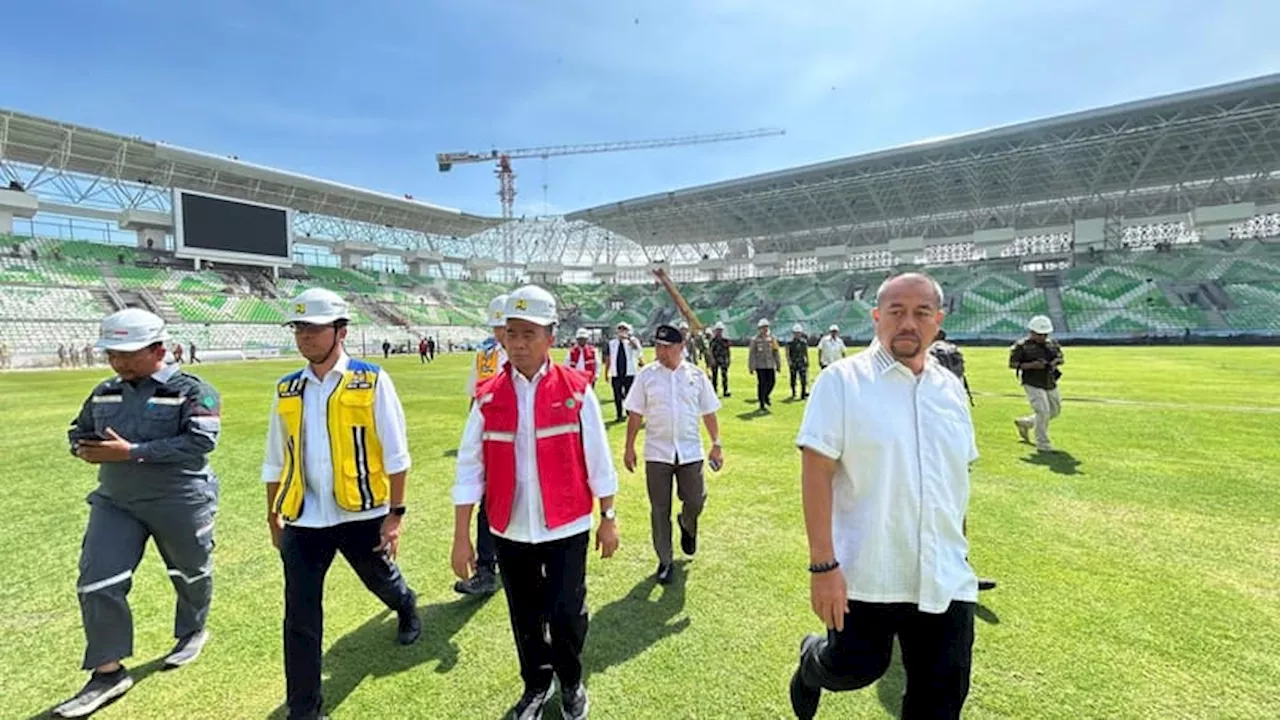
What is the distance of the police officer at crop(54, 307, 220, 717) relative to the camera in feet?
9.48

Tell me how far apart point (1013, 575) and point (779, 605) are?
1740 mm

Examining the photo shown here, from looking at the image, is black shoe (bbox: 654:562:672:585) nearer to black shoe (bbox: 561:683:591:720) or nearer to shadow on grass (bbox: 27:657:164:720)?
black shoe (bbox: 561:683:591:720)

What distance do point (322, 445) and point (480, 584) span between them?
1834 mm

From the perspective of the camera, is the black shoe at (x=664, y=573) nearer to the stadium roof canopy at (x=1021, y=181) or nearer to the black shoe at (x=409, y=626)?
the black shoe at (x=409, y=626)

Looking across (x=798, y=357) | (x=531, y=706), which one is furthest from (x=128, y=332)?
(x=798, y=357)

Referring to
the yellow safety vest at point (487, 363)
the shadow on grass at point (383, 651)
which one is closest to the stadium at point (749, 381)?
the shadow on grass at point (383, 651)

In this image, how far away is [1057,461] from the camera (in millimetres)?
7191

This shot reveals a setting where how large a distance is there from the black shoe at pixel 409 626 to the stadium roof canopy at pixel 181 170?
50601 millimetres

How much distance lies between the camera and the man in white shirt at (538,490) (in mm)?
2537

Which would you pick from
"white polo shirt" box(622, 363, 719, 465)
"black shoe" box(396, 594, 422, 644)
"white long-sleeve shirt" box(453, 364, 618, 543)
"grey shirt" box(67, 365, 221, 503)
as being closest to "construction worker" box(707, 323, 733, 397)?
"white polo shirt" box(622, 363, 719, 465)

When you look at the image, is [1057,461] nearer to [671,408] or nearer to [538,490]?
[671,408]

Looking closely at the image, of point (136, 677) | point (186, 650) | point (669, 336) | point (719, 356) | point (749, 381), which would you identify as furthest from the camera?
point (749, 381)

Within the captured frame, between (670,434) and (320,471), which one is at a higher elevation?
(320,471)

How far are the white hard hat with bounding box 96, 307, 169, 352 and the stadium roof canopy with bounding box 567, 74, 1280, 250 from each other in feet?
150
